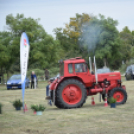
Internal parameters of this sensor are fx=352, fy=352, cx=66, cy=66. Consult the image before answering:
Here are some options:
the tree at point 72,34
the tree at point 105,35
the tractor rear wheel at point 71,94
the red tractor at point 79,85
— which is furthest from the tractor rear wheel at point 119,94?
the tree at point 72,34

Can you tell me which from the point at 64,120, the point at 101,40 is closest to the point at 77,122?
the point at 64,120

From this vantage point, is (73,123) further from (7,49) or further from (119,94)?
(7,49)

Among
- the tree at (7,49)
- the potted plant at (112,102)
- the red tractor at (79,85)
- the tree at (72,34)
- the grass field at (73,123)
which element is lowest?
the grass field at (73,123)

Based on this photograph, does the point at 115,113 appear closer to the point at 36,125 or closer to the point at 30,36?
the point at 36,125

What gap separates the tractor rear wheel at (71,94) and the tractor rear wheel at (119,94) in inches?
53.6

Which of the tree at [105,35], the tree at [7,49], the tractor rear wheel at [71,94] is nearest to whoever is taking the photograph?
the tractor rear wheel at [71,94]

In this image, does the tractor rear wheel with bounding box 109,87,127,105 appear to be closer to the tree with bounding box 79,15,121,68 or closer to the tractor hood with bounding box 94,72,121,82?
the tractor hood with bounding box 94,72,121,82

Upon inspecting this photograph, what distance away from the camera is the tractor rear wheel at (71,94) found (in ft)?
45.4

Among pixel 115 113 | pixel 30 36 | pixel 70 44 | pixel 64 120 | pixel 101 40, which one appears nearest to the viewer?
pixel 64 120

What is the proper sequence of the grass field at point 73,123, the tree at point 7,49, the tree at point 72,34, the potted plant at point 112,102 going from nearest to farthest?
1. the grass field at point 73,123
2. the potted plant at point 112,102
3. the tree at point 7,49
4. the tree at point 72,34

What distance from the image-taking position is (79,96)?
14.1 meters

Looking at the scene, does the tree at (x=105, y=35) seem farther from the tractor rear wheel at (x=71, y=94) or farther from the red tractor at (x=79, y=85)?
the tractor rear wheel at (x=71, y=94)

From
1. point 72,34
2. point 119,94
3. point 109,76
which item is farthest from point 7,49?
point 119,94

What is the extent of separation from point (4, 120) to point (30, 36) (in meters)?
39.9
